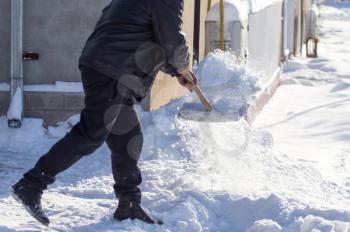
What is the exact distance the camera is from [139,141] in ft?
15.5

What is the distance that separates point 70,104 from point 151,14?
2.91 metres

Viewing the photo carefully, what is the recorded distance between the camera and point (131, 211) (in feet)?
15.5

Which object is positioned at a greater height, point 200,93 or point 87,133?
point 200,93

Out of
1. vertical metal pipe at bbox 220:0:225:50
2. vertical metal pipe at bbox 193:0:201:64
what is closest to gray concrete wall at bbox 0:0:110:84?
vertical metal pipe at bbox 220:0:225:50

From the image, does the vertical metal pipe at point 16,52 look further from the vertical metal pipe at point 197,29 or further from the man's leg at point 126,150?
the man's leg at point 126,150

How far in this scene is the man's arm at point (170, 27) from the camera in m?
4.46

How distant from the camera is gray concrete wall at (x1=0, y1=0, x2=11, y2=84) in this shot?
717 centimetres

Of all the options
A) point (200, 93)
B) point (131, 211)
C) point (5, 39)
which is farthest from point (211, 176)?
point (5, 39)

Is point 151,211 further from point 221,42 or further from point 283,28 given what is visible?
point 283,28

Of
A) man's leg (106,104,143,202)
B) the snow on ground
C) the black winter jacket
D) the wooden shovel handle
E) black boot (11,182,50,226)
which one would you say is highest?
the black winter jacket

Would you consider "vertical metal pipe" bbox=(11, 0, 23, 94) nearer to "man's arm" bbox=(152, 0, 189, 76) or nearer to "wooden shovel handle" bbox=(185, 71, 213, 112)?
"wooden shovel handle" bbox=(185, 71, 213, 112)

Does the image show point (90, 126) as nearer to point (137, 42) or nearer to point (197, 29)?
point (137, 42)

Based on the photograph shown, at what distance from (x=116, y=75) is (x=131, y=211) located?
0.84 m

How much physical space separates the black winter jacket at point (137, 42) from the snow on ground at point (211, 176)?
893 mm
